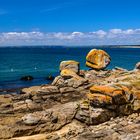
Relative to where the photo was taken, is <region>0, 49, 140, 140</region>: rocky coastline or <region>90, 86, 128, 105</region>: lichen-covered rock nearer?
<region>0, 49, 140, 140</region>: rocky coastline

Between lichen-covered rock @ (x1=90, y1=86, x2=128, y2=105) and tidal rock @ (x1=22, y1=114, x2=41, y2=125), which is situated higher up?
lichen-covered rock @ (x1=90, y1=86, x2=128, y2=105)

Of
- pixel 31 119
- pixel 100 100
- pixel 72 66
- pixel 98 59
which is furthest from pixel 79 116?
pixel 98 59

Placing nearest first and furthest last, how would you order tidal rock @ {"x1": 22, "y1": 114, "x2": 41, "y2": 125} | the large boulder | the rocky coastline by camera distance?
the rocky coastline, tidal rock @ {"x1": 22, "y1": 114, "x2": 41, "y2": 125}, the large boulder

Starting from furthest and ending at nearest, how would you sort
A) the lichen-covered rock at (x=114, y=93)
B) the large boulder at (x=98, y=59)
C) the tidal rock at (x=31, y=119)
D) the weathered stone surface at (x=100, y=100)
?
the large boulder at (x=98, y=59), the lichen-covered rock at (x=114, y=93), the weathered stone surface at (x=100, y=100), the tidal rock at (x=31, y=119)

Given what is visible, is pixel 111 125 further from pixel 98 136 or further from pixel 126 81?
pixel 126 81

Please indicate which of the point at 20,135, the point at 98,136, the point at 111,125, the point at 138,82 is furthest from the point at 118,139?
the point at 138,82

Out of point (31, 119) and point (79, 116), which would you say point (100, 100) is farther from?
point (31, 119)

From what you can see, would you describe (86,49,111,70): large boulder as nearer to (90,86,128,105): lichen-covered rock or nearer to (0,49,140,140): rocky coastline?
(0,49,140,140): rocky coastline

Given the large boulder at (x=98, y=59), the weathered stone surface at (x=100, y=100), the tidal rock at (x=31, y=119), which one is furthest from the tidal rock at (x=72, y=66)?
the tidal rock at (x=31, y=119)

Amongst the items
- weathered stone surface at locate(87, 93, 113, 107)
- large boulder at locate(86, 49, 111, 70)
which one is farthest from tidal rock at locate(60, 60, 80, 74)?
weathered stone surface at locate(87, 93, 113, 107)

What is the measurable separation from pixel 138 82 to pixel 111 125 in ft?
28.4

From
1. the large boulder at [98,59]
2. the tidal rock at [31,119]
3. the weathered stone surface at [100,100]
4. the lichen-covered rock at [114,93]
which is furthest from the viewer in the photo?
the large boulder at [98,59]

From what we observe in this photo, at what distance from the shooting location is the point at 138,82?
3694 centimetres

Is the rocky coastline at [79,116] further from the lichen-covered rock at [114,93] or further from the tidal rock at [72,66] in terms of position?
the tidal rock at [72,66]
